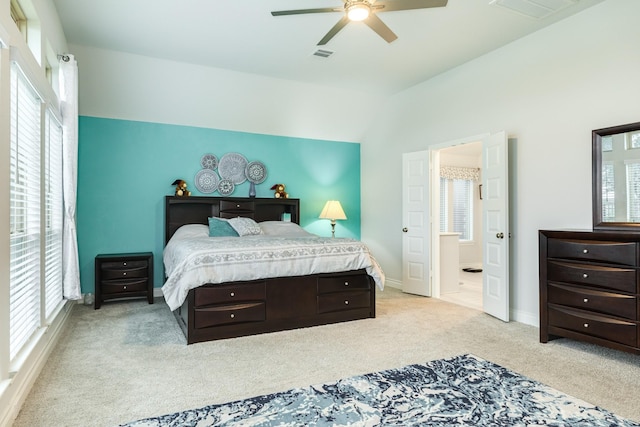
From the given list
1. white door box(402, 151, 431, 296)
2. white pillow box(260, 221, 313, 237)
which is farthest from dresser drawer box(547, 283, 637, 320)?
white pillow box(260, 221, 313, 237)

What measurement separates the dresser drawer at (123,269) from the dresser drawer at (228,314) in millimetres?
1873

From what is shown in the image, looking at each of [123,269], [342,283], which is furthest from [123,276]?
[342,283]

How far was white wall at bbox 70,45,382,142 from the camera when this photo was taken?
466cm

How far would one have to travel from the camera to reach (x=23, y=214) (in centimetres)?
262

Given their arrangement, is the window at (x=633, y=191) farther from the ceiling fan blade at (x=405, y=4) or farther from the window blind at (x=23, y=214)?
the window blind at (x=23, y=214)

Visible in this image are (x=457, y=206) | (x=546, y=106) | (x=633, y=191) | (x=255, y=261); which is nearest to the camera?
(x=633, y=191)

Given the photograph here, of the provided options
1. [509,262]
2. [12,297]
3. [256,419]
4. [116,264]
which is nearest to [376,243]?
[509,262]

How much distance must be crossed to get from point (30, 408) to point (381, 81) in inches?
202

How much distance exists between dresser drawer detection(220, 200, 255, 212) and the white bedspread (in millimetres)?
1466

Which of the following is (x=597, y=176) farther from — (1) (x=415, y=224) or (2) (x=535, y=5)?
(1) (x=415, y=224)

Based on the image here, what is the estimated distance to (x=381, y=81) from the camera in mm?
5492

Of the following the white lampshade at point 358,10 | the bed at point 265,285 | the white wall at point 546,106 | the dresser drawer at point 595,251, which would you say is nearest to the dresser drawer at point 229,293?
the bed at point 265,285

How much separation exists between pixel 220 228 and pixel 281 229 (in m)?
0.90

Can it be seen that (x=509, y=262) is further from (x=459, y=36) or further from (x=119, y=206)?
(x=119, y=206)
